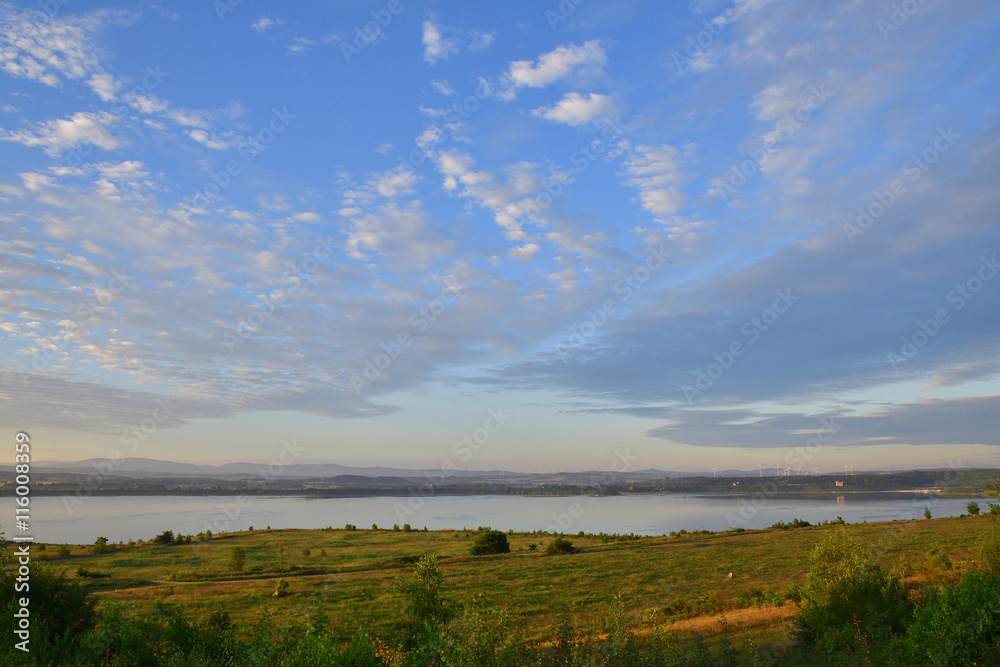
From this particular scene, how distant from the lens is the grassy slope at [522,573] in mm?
Answer: 23281

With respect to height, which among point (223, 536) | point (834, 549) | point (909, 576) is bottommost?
point (223, 536)

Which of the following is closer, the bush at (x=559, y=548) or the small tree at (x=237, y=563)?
the small tree at (x=237, y=563)

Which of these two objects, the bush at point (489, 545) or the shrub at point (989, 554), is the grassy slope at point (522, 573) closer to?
the bush at point (489, 545)

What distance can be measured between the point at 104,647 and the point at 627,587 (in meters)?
25.8

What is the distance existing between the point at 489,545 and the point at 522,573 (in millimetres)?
12049

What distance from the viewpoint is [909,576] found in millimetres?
21719

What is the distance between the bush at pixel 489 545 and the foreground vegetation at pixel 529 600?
0.18 m

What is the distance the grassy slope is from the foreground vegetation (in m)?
0.19

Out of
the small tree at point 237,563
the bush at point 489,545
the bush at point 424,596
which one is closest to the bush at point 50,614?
A: the bush at point 424,596

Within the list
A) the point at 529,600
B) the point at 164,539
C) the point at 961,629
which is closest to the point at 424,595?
the point at 961,629

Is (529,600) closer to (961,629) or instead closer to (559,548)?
(559,548)

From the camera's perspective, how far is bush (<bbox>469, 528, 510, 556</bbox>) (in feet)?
149

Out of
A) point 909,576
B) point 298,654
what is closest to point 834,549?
point 909,576

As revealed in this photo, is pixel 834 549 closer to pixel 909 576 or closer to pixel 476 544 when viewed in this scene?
pixel 909 576
